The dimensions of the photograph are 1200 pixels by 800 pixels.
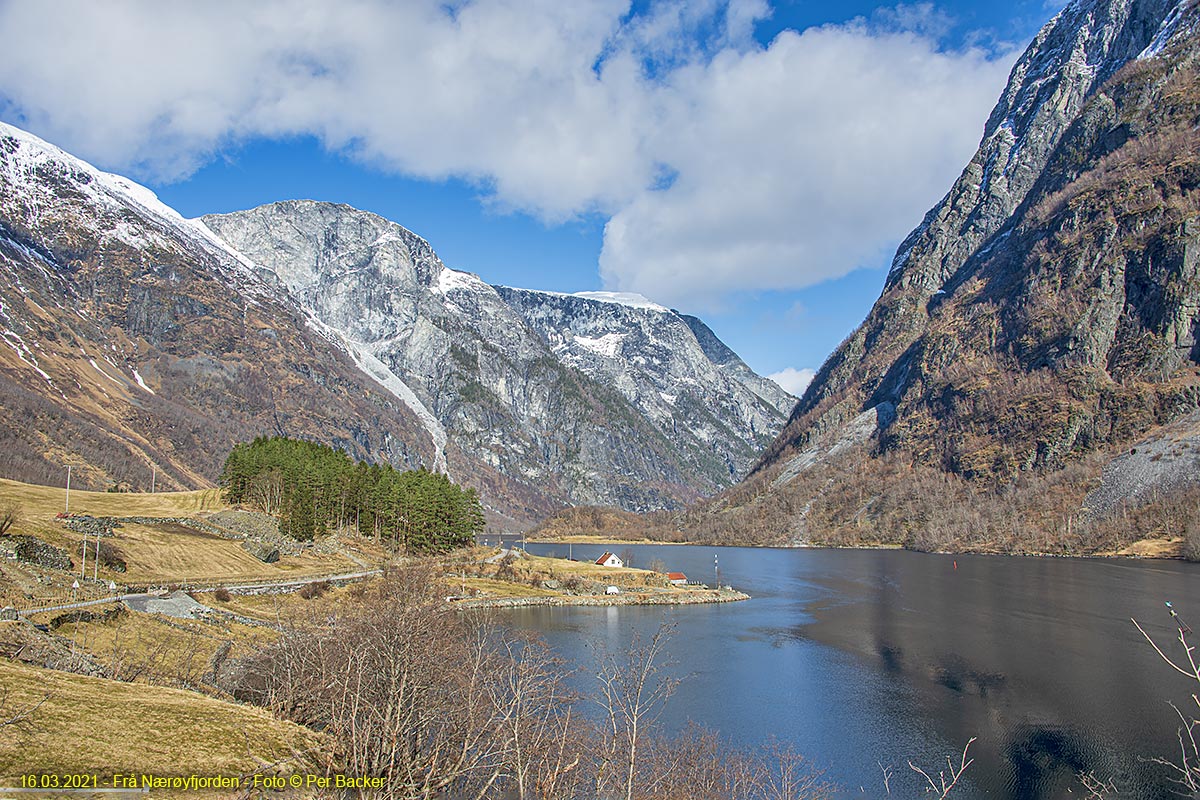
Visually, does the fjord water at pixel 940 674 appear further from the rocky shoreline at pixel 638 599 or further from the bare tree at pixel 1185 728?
the rocky shoreline at pixel 638 599

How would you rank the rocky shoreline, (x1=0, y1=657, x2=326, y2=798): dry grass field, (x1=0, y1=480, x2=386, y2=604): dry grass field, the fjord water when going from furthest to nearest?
the rocky shoreline
(x1=0, y1=480, x2=386, y2=604): dry grass field
the fjord water
(x1=0, y1=657, x2=326, y2=798): dry grass field

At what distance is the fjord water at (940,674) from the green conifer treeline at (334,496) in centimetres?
2675

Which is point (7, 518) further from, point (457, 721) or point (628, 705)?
point (628, 705)

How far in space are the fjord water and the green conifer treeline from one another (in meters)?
26.7

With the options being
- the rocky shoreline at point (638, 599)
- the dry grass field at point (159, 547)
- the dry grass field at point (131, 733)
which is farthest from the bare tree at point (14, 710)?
the rocky shoreline at point (638, 599)

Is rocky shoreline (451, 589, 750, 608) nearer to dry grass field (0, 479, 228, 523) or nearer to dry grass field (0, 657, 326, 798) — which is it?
dry grass field (0, 479, 228, 523)

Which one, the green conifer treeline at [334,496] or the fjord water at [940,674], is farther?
the green conifer treeline at [334,496]

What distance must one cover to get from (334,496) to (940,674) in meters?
85.5

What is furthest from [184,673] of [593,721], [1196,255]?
[1196,255]

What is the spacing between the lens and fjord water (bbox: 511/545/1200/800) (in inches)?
1642

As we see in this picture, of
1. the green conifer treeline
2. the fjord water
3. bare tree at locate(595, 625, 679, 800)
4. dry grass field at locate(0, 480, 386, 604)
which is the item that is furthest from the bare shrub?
the green conifer treeline

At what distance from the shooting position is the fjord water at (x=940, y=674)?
41.7m

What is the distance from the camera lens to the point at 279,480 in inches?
4333

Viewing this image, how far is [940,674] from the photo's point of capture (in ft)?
200
